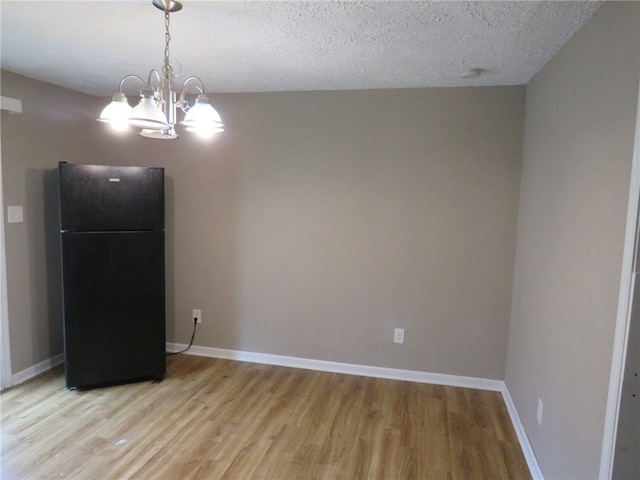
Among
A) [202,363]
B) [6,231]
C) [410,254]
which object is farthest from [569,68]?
[6,231]

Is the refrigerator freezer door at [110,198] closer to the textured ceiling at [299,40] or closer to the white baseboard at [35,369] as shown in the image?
the textured ceiling at [299,40]

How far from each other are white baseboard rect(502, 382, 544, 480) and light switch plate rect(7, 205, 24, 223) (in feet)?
12.6

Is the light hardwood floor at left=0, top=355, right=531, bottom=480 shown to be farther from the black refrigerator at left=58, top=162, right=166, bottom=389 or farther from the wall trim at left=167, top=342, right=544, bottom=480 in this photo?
the black refrigerator at left=58, top=162, right=166, bottom=389

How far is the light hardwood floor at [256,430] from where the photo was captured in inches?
86.3

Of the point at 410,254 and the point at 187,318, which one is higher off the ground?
the point at 410,254

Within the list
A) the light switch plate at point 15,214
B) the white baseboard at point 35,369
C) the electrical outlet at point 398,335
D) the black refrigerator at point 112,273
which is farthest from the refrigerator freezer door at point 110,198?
the electrical outlet at point 398,335

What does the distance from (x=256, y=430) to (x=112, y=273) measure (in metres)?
1.58

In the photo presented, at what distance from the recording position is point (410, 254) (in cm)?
318

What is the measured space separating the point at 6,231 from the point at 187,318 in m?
1.56

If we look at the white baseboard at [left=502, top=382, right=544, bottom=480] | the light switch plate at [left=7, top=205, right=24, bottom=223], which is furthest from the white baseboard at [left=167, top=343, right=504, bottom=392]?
the light switch plate at [left=7, top=205, right=24, bottom=223]

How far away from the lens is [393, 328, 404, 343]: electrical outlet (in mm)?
3266

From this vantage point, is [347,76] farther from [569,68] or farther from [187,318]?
[187,318]

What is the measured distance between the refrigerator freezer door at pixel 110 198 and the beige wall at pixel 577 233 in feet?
8.86

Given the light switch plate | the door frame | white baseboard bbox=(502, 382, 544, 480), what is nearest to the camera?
the door frame
